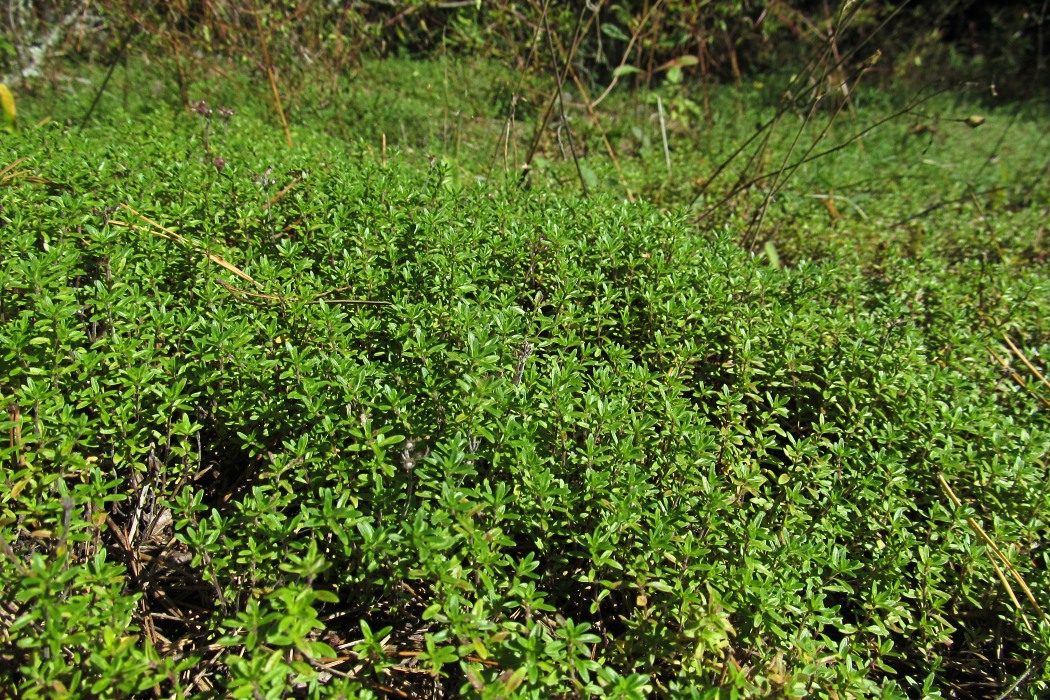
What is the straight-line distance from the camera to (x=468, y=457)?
5.25 ft

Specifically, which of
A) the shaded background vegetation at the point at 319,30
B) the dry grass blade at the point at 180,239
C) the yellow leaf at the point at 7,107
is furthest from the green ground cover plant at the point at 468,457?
the shaded background vegetation at the point at 319,30

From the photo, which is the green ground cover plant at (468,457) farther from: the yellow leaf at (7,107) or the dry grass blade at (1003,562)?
the yellow leaf at (7,107)

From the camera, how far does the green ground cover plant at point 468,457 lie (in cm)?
145

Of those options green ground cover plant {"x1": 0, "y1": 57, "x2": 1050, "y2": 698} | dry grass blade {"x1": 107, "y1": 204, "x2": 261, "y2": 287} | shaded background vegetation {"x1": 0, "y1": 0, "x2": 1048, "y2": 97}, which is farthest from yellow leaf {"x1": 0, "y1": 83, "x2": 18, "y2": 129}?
dry grass blade {"x1": 107, "y1": 204, "x2": 261, "y2": 287}

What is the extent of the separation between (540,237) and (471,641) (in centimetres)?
161

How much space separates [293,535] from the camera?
1.64m

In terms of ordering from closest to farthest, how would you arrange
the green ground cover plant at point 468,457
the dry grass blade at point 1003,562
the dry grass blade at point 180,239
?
the green ground cover plant at point 468,457, the dry grass blade at point 1003,562, the dry grass blade at point 180,239

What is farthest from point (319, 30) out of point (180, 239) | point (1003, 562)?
point (1003, 562)

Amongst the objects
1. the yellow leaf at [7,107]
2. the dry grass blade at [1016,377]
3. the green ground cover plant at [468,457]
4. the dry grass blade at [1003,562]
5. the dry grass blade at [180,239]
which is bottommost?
the dry grass blade at [1016,377]

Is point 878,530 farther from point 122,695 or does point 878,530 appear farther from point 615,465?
point 122,695

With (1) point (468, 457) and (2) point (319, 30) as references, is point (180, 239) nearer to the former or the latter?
(1) point (468, 457)

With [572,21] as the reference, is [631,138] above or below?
below

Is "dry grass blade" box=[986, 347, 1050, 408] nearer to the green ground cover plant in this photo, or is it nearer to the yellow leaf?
the green ground cover plant

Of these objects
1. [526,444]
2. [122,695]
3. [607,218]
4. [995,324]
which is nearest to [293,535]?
[122,695]
